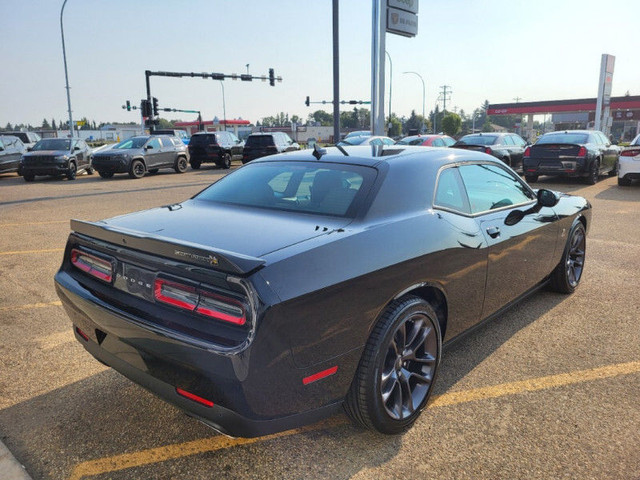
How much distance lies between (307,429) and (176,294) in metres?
1.10

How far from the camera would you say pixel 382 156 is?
3.22 m

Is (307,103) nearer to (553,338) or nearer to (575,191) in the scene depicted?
(575,191)

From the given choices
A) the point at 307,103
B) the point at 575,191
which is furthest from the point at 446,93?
the point at 575,191

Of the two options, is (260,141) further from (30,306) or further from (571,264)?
(571,264)

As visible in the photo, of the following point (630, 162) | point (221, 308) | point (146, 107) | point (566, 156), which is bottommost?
point (630, 162)

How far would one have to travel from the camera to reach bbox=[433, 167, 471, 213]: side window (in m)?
3.12

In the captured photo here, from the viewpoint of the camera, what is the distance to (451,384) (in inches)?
123

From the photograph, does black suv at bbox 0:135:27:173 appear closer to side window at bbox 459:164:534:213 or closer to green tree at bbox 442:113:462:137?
side window at bbox 459:164:534:213

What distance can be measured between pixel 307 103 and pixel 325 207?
52.6 m

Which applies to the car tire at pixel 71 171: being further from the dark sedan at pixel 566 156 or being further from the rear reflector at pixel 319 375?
the rear reflector at pixel 319 375

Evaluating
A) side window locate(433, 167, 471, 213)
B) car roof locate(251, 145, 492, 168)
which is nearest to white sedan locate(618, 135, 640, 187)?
car roof locate(251, 145, 492, 168)

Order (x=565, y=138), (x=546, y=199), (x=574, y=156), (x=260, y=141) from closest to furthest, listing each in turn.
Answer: (x=546, y=199) < (x=574, y=156) < (x=565, y=138) < (x=260, y=141)

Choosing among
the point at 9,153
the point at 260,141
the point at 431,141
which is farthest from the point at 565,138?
the point at 9,153

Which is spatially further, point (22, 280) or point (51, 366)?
point (22, 280)
